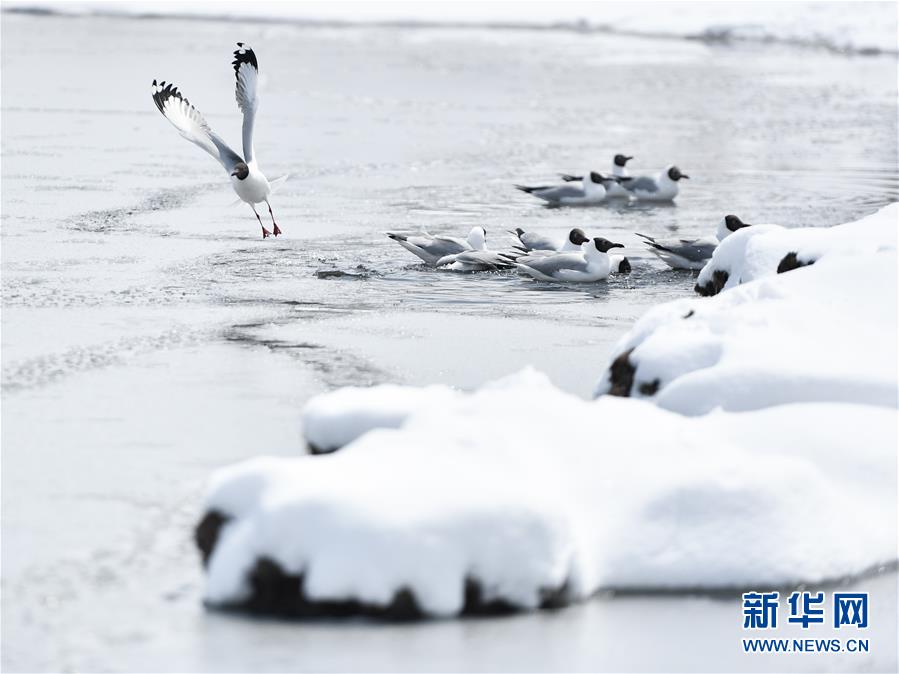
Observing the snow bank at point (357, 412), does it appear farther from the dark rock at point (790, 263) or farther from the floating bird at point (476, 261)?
the floating bird at point (476, 261)

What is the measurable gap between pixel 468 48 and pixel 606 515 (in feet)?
132

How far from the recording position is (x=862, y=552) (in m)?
5.10

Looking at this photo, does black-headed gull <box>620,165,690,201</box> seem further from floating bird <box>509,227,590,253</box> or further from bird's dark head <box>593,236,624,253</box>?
bird's dark head <box>593,236,624,253</box>

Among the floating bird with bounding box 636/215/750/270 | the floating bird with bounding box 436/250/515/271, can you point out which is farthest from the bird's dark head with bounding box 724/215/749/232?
the floating bird with bounding box 436/250/515/271

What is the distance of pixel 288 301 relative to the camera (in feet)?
31.3

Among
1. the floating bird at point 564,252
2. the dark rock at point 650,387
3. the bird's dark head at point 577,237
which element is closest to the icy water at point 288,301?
the floating bird at point 564,252

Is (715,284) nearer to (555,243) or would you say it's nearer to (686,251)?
(686,251)

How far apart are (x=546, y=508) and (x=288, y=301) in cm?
506

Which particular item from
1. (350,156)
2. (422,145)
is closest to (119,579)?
(350,156)

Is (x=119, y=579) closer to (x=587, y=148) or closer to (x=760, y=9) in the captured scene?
(x=587, y=148)

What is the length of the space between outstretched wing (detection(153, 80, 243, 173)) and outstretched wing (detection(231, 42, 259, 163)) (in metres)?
0.23

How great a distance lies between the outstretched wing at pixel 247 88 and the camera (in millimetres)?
12945

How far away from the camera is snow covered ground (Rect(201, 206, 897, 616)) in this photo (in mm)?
4562

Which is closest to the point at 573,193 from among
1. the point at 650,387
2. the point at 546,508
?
the point at 650,387
